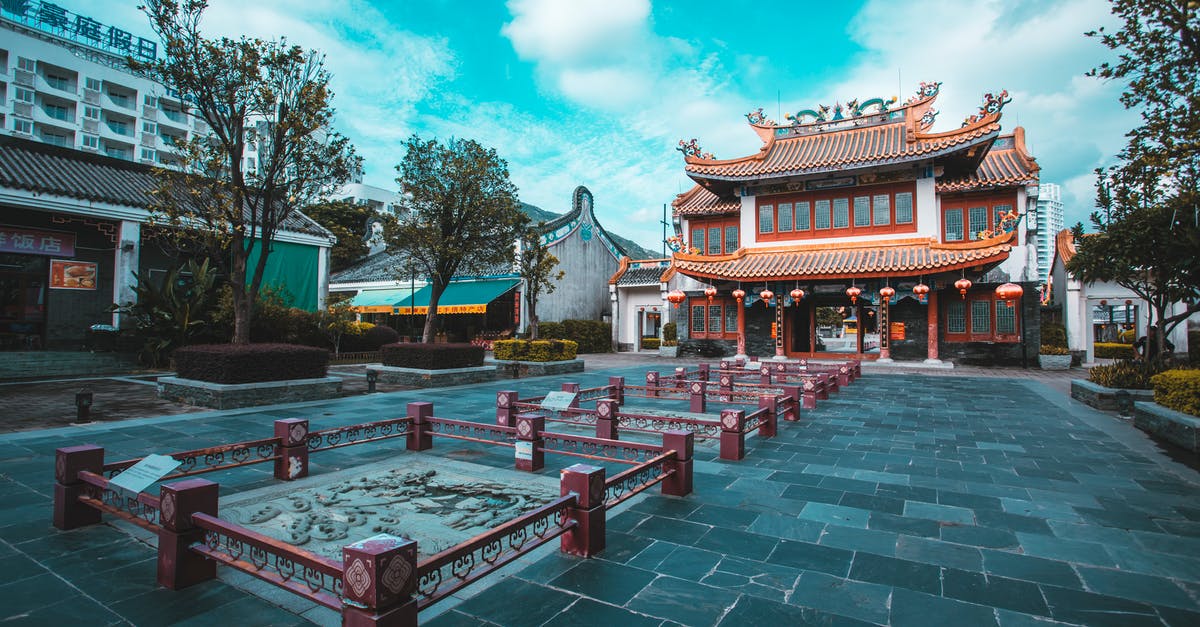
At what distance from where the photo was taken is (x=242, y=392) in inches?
374

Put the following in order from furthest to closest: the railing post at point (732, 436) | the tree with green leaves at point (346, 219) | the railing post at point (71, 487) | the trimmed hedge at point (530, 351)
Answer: the tree with green leaves at point (346, 219), the trimmed hedge at point (530, 351), the railing post at point (732, 436), the railing post at point (71, 487)

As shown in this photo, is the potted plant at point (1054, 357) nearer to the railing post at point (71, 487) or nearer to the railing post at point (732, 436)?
the railing post at point (732, 436)

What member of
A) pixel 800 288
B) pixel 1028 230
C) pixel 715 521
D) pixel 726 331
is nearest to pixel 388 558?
pixel 715 521

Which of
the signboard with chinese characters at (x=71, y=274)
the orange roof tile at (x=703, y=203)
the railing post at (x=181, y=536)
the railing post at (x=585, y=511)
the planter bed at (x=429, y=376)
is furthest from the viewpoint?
the orange roof tile at (x=703, y=203)

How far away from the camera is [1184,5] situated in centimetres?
550

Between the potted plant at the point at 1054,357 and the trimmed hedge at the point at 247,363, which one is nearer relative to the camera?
the trimmed hedge at the point at 247,363

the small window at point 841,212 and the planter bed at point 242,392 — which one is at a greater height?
the small window at point 841,212

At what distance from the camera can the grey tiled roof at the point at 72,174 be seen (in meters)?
14.0

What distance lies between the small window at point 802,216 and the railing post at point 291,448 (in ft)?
62.6

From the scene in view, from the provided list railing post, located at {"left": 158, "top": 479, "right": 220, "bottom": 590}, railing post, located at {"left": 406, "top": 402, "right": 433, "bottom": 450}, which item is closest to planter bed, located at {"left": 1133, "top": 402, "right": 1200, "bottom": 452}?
railing post, located at {"left": 406, "top": 402, "right": 433, "bottom": 450}

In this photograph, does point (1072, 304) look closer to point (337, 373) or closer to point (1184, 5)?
point (1184, 5)

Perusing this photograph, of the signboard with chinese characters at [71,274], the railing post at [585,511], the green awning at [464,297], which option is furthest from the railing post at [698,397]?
the signboard with chinese characters at [71,274]

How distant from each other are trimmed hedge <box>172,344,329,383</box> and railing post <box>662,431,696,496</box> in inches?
326

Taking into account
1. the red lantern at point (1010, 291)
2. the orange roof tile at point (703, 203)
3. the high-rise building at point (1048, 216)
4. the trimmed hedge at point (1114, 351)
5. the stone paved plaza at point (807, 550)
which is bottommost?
the stone paved plaza at point (807, 550)
